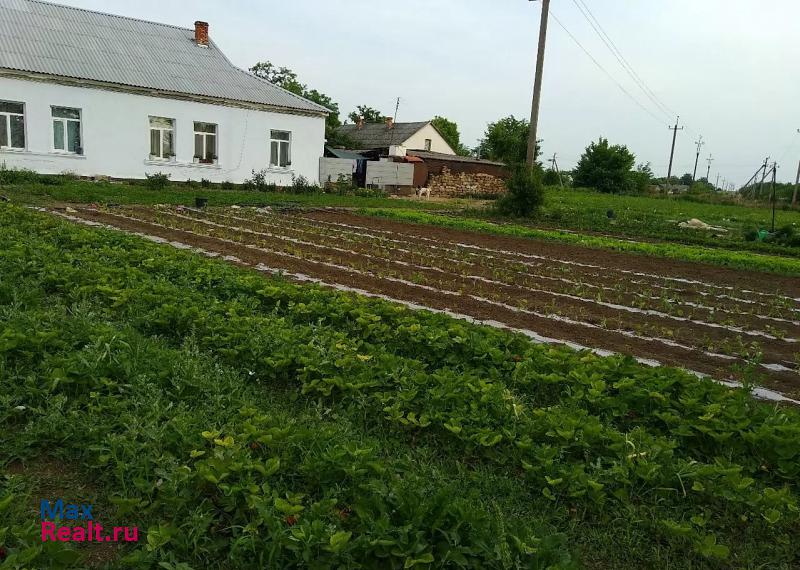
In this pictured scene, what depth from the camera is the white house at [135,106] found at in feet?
69.2

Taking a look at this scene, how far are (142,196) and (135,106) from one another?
6585 mm

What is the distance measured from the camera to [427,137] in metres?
49.3

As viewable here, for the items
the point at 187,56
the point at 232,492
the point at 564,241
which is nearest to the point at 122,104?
the point at 187,56

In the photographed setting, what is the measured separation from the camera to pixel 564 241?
1456 centimetres

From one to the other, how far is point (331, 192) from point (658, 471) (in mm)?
25021

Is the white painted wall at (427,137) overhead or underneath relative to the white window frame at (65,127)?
overhead

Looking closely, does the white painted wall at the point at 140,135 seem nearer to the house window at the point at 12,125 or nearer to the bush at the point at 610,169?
the house window at the point at 12,125

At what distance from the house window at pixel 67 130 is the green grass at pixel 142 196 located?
6.38ft

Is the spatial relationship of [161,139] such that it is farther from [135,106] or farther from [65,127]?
[65,127]

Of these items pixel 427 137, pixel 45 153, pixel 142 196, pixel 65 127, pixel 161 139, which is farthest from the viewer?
pixel 427 137

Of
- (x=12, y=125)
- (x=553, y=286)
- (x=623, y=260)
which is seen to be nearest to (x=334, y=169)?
(x=12, y=125)

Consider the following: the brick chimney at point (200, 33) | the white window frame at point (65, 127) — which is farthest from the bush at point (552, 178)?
the white window frame at point (65, 127)

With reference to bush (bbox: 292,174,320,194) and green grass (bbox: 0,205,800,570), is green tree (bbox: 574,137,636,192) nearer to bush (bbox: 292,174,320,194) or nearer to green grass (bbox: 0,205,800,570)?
bush (bbox: 292,174,320,194)

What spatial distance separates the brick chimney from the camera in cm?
2786
